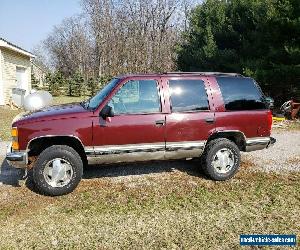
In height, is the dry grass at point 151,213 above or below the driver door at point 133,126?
below

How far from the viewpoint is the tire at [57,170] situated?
5395 millimetres

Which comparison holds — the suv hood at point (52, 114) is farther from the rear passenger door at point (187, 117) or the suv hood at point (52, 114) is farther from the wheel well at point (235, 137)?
the wheel well at point (235, 137)

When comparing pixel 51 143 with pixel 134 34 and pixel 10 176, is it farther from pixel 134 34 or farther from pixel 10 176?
pixel 134 34

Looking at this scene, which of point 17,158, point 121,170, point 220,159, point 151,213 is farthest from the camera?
point 121,170

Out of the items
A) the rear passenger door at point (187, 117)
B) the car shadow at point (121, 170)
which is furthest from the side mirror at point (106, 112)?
the car shadow at point (121, 170)

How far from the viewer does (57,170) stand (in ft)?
17.9

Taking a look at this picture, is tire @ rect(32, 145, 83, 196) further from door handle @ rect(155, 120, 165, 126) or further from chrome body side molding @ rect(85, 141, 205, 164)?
door handle @ rect(155, 120, 165, 126)

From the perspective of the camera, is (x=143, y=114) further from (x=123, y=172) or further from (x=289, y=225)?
(x=289, y=225)

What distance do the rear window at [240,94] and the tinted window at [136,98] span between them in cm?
132

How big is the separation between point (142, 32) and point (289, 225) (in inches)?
1629

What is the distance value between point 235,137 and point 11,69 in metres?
16.7

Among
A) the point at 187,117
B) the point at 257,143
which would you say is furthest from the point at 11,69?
the point at 257,143

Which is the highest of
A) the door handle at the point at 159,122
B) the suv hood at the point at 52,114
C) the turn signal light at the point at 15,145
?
the suv hood at the point at 52,114

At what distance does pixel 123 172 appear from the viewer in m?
6.75
